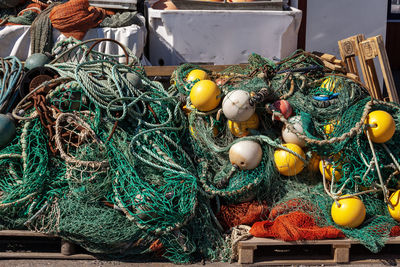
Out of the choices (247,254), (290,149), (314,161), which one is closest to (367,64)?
(314,161)

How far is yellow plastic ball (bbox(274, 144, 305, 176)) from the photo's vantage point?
3.71 m

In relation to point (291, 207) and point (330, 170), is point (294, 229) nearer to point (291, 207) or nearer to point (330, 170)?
point (291, 207)

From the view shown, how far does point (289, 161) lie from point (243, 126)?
496 mm

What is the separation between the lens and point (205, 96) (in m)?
3.85

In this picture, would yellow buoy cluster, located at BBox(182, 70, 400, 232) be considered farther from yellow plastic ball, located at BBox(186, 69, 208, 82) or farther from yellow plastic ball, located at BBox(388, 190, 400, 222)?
yellow plastic ball, located at BBox(186, 69, 208, 82)

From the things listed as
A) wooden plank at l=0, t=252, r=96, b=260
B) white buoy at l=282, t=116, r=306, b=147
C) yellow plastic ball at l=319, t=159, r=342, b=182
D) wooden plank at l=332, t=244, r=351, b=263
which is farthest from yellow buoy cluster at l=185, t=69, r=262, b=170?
wooden plank at l=0, t=252, r=96, b=260

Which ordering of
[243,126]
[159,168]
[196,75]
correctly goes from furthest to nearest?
[196,75] → [243,126] → [159,168]

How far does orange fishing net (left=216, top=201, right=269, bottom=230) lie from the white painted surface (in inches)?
97.5

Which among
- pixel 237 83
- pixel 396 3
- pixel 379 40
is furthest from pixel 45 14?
pixel 396 3

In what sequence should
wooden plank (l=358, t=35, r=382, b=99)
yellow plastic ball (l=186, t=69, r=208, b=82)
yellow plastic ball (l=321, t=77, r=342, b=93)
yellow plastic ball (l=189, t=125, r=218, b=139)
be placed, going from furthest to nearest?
1. wooden plank (l=358, t=35, r=382, b=99)
2. yellow plastic ball (l=186, t=69, r=208, b=82)
3. yellow plastic ball (l=321, t=77, r=342, b=93)
4. yellow plastic ball (l=189, t=125, r=218, b=139)

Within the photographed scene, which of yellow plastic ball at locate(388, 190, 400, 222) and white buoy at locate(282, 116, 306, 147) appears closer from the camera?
yellow plastic ball at locate(388, 190, 400, 222)

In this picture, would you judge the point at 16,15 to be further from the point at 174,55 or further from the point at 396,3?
the point at 396,3

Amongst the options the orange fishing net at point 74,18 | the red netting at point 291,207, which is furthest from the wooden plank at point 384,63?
the orange fishing net at point 74,18

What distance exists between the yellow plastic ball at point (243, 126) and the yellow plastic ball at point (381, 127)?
0.90 metres
